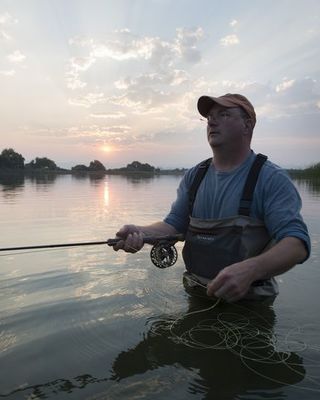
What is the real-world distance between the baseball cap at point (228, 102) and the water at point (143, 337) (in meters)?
1.97

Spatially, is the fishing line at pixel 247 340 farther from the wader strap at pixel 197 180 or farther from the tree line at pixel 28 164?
the tree line at pixel 28 164

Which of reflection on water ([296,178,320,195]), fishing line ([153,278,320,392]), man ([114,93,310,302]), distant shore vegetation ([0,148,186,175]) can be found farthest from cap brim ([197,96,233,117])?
distant shore vegetation ([0,148,186,175])

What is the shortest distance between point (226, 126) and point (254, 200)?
0.78 m

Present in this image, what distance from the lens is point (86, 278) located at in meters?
6.04

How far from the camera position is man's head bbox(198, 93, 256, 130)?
4240mm

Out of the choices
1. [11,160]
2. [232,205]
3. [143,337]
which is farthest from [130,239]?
[11,160]

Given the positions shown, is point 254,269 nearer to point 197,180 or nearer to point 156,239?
point 156,239

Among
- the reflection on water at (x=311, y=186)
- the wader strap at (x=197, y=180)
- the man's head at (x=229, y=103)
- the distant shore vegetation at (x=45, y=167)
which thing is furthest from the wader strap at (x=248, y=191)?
the distant shore vegetation at (x=45, y=167)

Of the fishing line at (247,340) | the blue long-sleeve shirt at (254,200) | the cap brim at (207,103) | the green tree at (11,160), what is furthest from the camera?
the green tree at (11,160)

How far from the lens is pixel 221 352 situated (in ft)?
12.1

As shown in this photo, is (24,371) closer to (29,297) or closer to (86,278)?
(29,297)

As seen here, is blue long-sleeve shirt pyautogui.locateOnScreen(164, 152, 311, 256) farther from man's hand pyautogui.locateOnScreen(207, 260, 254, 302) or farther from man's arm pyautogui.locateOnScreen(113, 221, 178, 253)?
man's hand pyautogui.locateOnScreen(207, 260, 254, 302)

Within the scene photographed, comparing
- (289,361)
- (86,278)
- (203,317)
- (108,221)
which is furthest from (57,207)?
(289,361)

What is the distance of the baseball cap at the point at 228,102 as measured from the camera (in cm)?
424
